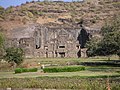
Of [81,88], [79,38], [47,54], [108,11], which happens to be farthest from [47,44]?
[81,88]

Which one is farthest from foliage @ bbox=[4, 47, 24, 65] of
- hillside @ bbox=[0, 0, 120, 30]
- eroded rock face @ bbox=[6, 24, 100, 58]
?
hillside @ bbox=[0, 0, 120, 30]

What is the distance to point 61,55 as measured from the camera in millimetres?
91500

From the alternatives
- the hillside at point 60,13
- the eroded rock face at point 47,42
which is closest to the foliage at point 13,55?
the eroded rock face at point 47,42

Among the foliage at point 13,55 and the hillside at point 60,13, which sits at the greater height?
the hillside at point 60,13

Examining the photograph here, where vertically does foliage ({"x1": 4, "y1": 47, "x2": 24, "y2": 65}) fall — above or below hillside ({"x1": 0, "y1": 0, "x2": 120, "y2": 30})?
below

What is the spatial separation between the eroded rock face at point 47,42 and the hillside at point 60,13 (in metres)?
18.5

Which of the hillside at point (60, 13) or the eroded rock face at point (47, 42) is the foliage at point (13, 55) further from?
the hillside at point (60, 13)

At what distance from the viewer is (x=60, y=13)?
163 metres

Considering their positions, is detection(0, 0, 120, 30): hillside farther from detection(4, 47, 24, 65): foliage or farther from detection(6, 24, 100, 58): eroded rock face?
detection(4, 47, 24, 65): foliage

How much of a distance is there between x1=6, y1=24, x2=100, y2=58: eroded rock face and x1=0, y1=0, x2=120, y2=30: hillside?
18.5 metres

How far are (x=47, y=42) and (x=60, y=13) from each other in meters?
66.0

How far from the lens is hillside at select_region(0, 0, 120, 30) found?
134m

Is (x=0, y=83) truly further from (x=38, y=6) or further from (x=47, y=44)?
(x=38, y=6)

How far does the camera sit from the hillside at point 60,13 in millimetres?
134375
